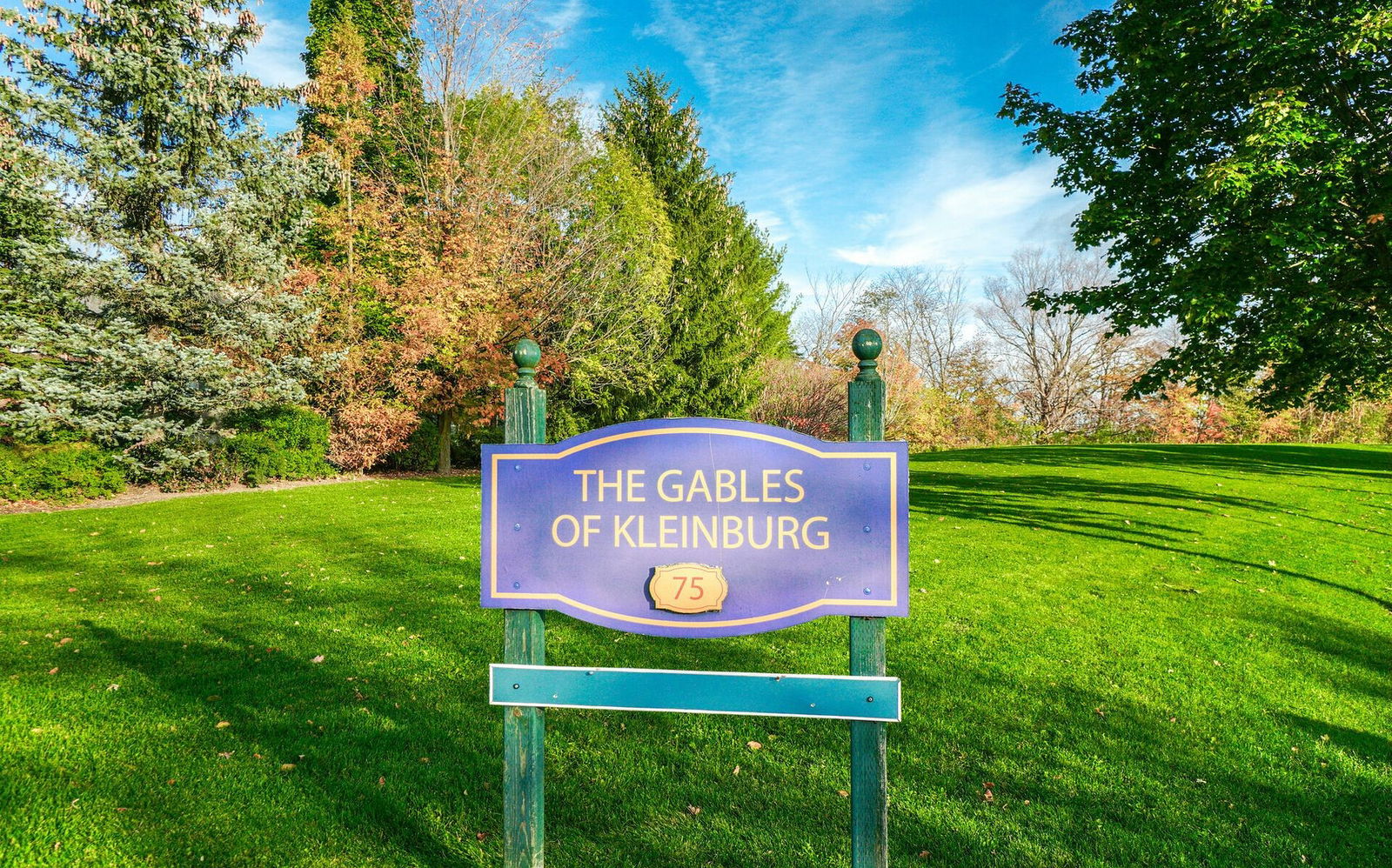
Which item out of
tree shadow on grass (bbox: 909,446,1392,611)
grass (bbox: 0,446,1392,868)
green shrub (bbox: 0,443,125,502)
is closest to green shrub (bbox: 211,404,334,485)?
green shrub (bbox: 0,443,125,502)

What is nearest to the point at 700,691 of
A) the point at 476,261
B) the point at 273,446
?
the point at 273,446

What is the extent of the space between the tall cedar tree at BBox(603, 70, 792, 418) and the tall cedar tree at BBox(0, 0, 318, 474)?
1140 centimetres

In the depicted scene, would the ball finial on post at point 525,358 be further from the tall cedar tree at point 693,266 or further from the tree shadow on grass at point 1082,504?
the tall cedar tree at point 693,266

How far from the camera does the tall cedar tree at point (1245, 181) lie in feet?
27.1

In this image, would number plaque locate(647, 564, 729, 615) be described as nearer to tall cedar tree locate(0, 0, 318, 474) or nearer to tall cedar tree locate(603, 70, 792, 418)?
tall cedar tree locate(0, 0, 318, 474)

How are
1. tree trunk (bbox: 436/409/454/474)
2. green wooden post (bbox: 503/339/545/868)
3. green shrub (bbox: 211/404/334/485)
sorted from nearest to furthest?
green wooden post (bbox: 503/339/545/868) → green shrub (bbox: 211/404/334/485) → tree trunk (bbox: 436/409/454/474)

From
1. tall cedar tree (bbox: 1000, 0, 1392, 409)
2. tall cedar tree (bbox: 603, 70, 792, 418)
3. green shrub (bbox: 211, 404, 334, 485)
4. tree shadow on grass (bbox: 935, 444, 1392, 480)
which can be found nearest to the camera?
tall cedar tree (bbox: 1000, 0, 1392, 409)

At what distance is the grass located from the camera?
2.85 metres

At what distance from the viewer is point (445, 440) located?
63.4 ft

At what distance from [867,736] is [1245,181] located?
9627 mm

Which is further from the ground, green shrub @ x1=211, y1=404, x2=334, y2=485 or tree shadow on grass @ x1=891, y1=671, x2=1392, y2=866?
green shrub @ x1=211, y1=404, x2=334, y2=485

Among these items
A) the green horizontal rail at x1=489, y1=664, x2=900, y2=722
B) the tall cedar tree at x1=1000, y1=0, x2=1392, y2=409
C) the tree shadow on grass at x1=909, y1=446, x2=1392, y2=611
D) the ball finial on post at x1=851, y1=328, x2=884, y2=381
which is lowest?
the tree shadow on grass at x1=909, y1=446, x2=1392, y2=611

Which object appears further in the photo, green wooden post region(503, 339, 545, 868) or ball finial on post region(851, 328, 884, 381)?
green wooden post region(503, 339, 545, 868)

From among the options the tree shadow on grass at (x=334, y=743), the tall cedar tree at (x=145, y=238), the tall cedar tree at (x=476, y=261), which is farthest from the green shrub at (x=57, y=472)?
the tree shadow on grass at (x=334, y=743)
